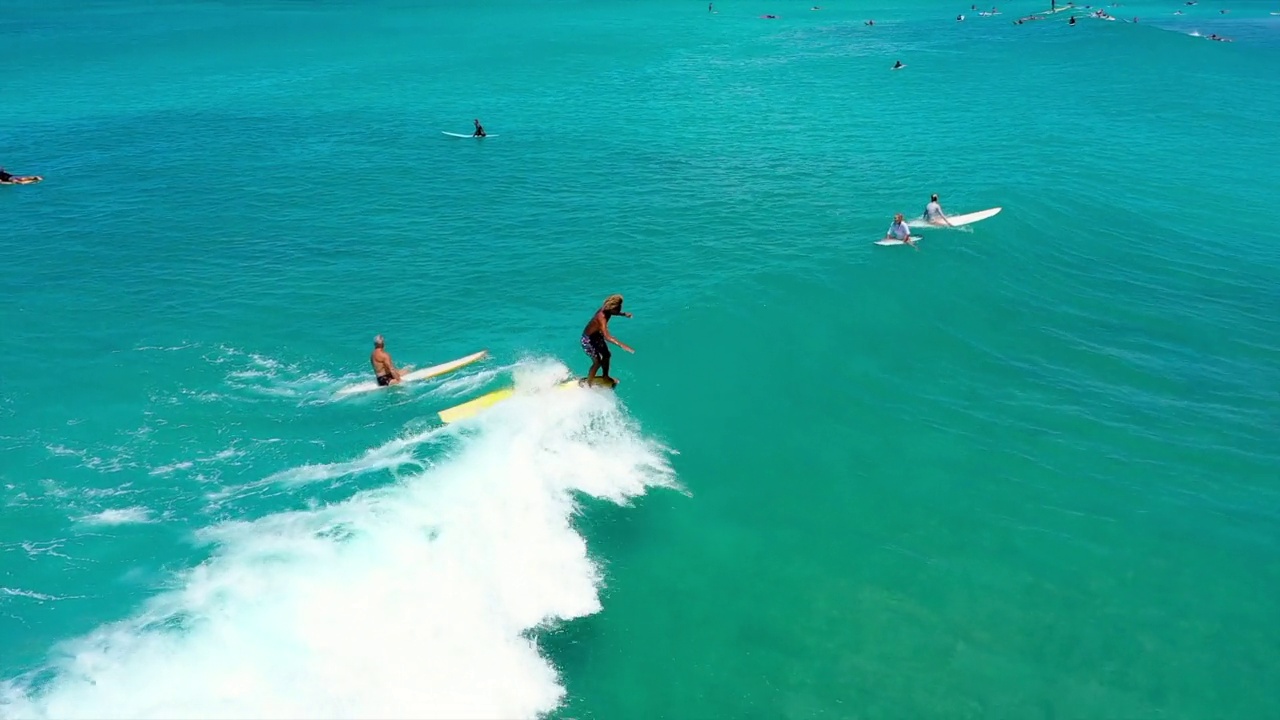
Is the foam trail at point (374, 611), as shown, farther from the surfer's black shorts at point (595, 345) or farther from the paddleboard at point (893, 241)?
the paddleboard at point (893, 241)

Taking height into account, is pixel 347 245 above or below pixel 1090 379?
above

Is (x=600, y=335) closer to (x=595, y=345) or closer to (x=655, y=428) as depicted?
(x=595, y=345)

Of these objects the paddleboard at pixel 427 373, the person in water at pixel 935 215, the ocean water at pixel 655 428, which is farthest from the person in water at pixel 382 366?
the person in water at pixel 935 215

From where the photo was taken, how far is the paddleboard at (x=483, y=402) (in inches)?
873

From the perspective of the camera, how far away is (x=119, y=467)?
20984 millimetres

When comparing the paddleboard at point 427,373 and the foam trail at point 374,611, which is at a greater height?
the paddleboard at point 427,373

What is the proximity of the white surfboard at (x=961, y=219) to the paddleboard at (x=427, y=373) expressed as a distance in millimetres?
20894

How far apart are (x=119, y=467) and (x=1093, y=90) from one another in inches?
2640

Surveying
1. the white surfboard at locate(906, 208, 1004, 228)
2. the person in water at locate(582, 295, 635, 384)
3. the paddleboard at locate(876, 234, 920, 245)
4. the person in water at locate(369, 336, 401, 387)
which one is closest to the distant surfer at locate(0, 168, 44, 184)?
the person in water at locate(369, 336, 401, 387)

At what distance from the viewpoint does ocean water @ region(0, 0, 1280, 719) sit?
15.4 metres

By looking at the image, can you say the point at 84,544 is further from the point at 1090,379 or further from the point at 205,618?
the point at 1090,379

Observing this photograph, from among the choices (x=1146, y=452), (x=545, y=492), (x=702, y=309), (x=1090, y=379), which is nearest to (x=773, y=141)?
(x=702, y=309)

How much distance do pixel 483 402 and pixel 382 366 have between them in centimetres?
369

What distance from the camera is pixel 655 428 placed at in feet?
74.9
